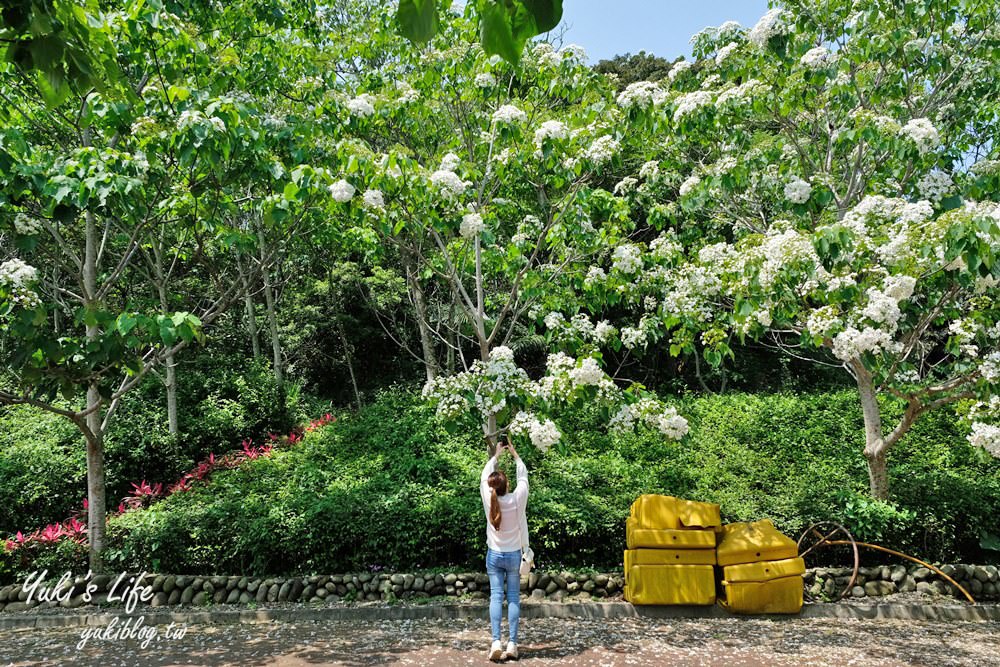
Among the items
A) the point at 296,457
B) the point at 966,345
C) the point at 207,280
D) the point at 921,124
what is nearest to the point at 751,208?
the point at 921,124

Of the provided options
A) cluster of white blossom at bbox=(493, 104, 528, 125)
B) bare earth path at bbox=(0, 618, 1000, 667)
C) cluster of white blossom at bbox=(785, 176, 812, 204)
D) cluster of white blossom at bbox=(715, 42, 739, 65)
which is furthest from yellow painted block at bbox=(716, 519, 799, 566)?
cluster of white blossom at bbox=(715, 42, 739, 65)

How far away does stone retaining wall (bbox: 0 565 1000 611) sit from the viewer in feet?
21.0

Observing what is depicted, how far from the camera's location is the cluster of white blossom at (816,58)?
6.46m

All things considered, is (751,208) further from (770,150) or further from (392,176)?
(392,176)

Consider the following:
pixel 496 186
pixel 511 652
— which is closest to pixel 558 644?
pixel 511 652

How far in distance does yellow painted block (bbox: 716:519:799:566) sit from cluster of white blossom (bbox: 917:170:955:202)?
11.3 feet

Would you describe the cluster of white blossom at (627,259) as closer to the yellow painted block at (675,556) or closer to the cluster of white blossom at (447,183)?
the cluster of white blossom at (447,183)

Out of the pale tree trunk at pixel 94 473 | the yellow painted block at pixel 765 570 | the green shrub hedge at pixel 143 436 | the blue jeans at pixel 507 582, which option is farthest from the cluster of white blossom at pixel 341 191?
the green shrub hedge at pixel 143 436

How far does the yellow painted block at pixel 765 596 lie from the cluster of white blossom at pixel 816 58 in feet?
16.1

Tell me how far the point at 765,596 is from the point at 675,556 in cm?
84

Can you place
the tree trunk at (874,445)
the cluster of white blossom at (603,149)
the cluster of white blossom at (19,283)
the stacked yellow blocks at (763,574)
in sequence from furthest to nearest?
the tree trunk at (874,445) < the stacked yellow blocks at (763,574) < the cluster of white blossom at (603,149) < the cluster of white blossom at (19,283)

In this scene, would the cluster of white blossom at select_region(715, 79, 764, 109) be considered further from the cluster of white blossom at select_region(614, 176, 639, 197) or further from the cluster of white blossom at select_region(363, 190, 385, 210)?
the cluster of white blossom at select_region(363, 190, 385, 210)

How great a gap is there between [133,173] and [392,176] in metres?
2.06

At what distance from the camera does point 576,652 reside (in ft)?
16.8
